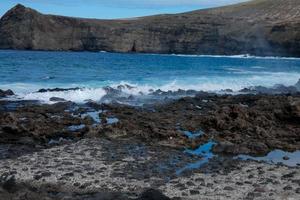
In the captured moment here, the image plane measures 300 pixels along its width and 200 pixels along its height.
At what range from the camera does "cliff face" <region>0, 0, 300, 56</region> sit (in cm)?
12064

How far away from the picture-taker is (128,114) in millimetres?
22266

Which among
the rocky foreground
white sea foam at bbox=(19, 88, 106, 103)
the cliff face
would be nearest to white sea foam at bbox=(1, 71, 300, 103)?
white sea foam at bbox=(19, 88, 106, 103)

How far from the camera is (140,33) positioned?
416 ft

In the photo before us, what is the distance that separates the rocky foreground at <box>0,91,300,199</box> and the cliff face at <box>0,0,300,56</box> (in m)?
98.2

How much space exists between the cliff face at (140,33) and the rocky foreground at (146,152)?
98.2 meters

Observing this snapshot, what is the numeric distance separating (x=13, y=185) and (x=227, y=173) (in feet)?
16.6

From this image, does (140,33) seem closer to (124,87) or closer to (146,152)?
(124,87)

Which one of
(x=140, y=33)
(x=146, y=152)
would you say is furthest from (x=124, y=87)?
(x=140, y=33)

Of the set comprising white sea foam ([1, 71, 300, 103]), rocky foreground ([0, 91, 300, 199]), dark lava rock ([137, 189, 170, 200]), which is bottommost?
white sea foam ([1, 71, 300, 103])

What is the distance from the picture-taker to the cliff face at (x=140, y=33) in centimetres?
12064

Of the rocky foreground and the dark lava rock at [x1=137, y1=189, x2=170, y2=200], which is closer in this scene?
the dark lava rock at [x1=137, y1=189, x2=170, y2=200]

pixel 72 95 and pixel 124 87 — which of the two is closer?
pixel 72 95

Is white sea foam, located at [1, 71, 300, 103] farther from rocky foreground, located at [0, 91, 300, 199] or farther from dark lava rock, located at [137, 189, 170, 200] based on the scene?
dark lava rock, located at [137, 189, 170, 200]

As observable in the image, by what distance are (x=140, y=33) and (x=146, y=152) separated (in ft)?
370
